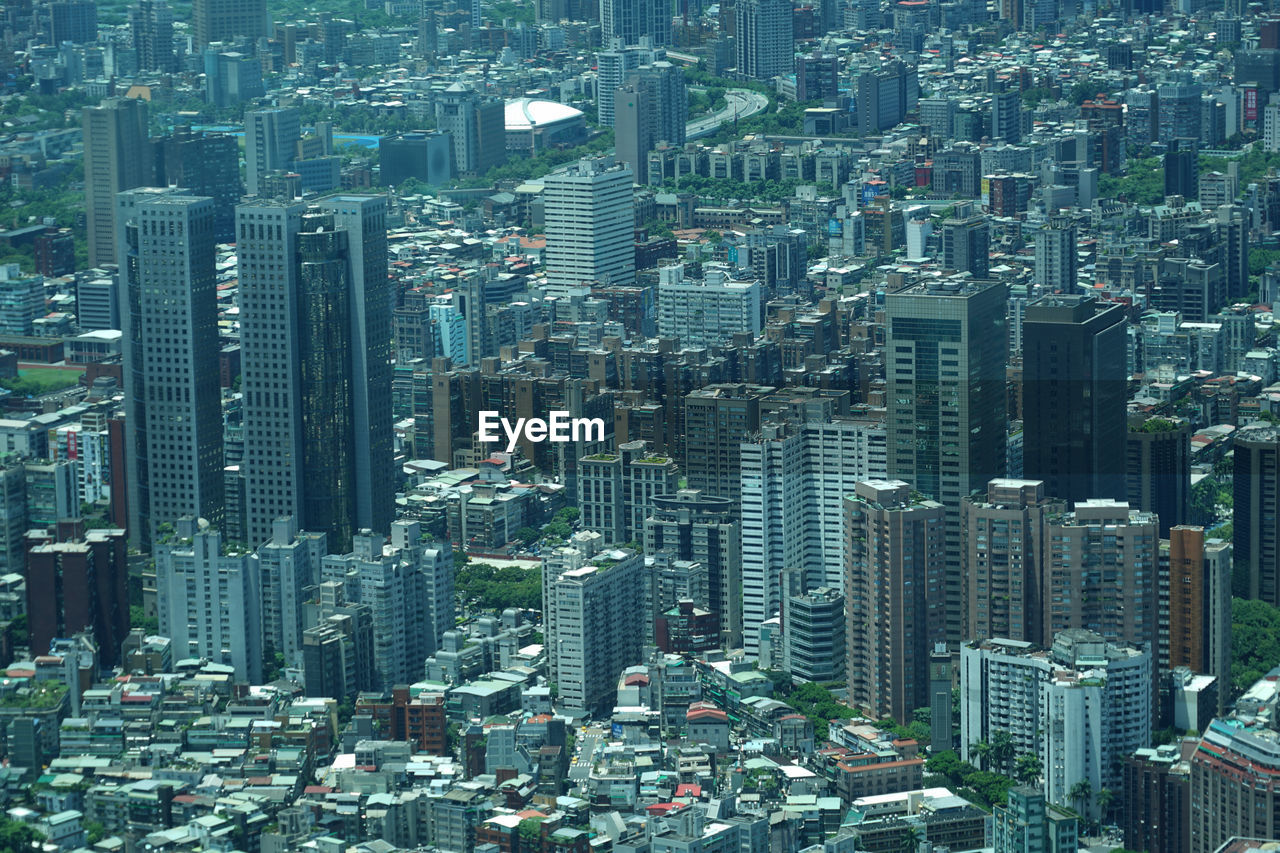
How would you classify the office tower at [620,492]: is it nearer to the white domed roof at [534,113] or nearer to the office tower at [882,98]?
the white domed roof at [534,113]

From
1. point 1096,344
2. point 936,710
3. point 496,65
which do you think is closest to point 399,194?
point 496,65

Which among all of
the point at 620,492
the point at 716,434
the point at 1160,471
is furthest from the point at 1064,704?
the point at 716,434

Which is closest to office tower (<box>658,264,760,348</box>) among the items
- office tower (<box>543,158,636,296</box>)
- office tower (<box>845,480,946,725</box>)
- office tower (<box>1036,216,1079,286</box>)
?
office tower (<box>543,158,636,296</box>)

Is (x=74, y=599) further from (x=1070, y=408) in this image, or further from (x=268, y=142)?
(x=268, y=142)

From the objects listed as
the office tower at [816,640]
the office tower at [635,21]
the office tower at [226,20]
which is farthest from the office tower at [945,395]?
the office tower at [226,20]

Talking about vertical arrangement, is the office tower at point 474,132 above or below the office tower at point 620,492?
above

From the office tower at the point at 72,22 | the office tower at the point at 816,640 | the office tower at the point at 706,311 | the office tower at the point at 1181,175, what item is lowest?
the office tower at the point at 816,640

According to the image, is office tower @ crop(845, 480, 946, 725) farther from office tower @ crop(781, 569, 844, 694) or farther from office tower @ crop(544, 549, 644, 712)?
office tower @ crop(544, 549, 644, 712)
